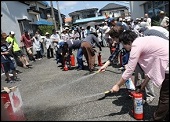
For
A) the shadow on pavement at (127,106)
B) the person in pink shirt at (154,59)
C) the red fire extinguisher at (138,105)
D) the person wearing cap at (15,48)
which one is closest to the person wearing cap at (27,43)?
the person wearing cap at (15,48)

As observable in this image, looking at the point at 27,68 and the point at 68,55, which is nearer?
the point at 68,55

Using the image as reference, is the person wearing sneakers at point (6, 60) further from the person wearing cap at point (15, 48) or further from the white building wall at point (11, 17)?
the white building wall at point (11, 17)

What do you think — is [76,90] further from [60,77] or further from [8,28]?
[8,28]

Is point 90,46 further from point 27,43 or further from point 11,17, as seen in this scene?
point 11,17

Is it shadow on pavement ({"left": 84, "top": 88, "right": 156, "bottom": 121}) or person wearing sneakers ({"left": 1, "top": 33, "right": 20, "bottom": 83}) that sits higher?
person wearing sneakers ({"left": 1, "top": 33, "right": 20, "bottom": 83})

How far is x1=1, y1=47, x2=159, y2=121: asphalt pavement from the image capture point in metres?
4.26

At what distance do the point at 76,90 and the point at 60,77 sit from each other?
80.6 inches

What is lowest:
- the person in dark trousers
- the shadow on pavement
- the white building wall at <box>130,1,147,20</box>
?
the shadow on pavement

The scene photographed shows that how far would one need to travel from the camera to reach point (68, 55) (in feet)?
30.9

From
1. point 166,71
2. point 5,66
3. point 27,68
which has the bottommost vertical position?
point 27,68

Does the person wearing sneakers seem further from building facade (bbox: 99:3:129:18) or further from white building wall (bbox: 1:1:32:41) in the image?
white building wall (bbox: 1:1:32:41)

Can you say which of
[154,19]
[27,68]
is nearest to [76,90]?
[27,68]

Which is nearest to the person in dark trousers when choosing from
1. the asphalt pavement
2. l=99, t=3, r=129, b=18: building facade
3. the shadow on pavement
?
the asphalt pavement

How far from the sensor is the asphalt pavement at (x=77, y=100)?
168 inches
